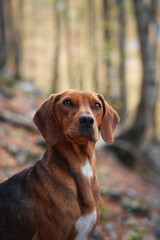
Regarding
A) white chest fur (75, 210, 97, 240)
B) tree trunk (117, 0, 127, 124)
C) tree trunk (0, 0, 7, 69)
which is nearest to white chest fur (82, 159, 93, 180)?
white chest fur (75, 210, 97, 240)

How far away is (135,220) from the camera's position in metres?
6.34

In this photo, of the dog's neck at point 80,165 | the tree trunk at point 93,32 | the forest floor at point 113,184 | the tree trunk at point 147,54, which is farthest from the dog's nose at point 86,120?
the tree trunk at point 93,32

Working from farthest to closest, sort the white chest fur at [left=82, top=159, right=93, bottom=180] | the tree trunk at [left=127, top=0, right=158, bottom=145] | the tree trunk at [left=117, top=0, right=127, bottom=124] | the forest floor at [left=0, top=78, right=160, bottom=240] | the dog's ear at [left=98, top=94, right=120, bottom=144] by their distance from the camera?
the tree trunk at [left=117, top=0, right=127, bottom=124] → the tree trunk at [left=127, top=0, right=158, bottom=145] → the forest floor at [left=0, top=78, right=160, bottom=240] → the dog's ear at [left=98, top=94, right=120, bottom=144] → the white chest fur at [left=82, top=159, right=93, bottom=180]

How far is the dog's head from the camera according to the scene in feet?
10.9

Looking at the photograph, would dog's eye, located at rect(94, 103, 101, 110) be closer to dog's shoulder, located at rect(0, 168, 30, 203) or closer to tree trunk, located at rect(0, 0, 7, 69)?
dog's shoulder, located at rect(0, 168, 30, 203)

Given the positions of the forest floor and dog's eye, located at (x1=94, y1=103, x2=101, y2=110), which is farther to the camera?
the forest floor

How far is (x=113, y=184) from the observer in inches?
313

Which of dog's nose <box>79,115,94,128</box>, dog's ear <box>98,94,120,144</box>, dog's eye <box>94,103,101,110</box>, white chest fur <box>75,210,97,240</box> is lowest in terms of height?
white chest fur <box>75,210,97,240</box>

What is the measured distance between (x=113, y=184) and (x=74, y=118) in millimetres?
5076

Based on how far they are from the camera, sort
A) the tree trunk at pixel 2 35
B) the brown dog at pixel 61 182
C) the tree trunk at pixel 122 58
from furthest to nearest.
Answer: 1. the tree trunk at pixel 2 35
2. the tree trunk at pixel 122 58
3. the brown dog at pixel 61 182

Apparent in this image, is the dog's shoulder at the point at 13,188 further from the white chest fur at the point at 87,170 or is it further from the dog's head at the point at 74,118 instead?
the white chest fur at the point at 87,170

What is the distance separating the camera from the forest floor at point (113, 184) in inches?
227

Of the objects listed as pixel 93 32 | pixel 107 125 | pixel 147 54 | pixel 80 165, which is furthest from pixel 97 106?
pixel 93 32

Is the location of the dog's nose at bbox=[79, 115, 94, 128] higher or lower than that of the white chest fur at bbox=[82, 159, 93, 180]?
higher
